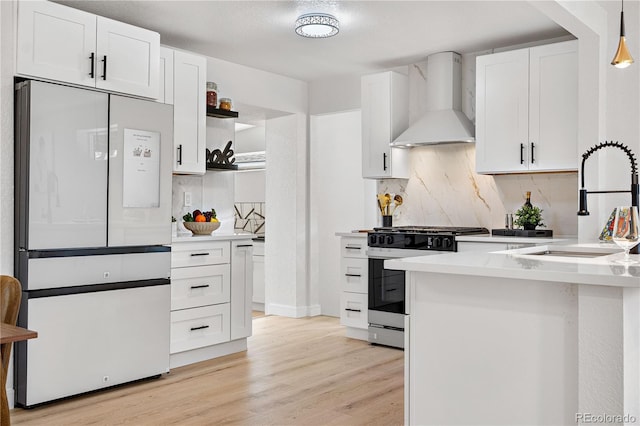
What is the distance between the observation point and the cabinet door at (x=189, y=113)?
4207 mm

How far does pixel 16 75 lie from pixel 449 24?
283cm

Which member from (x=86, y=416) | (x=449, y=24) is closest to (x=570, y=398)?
(x=86, y=416)

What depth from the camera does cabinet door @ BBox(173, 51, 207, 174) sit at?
4.21 metres

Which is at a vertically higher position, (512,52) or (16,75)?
(512,52)

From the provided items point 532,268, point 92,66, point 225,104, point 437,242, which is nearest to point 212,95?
point 225,104

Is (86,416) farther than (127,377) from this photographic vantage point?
No

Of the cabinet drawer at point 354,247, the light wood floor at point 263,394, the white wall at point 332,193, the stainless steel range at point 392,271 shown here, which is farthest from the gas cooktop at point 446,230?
the white wall at point 332,193

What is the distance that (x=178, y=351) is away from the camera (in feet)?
12.8

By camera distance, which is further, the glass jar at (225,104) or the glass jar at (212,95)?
the glass jar at (225,104)

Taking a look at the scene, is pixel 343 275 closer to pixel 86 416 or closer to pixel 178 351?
pixel 178 351

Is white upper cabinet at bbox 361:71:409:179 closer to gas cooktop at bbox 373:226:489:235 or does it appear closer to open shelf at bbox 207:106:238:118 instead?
gas cooktop at bbox 373:226:489:235

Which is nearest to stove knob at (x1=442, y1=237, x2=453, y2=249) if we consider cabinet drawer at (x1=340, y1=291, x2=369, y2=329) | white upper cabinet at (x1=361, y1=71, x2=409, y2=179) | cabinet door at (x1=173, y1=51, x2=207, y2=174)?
cabinet drawer at (x1=340, y1=291, x2=369, y2=329)

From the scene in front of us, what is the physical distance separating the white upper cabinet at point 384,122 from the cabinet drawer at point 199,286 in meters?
1.68

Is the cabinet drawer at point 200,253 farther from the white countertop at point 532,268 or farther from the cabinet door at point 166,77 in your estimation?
the white countertop at point 532,268
